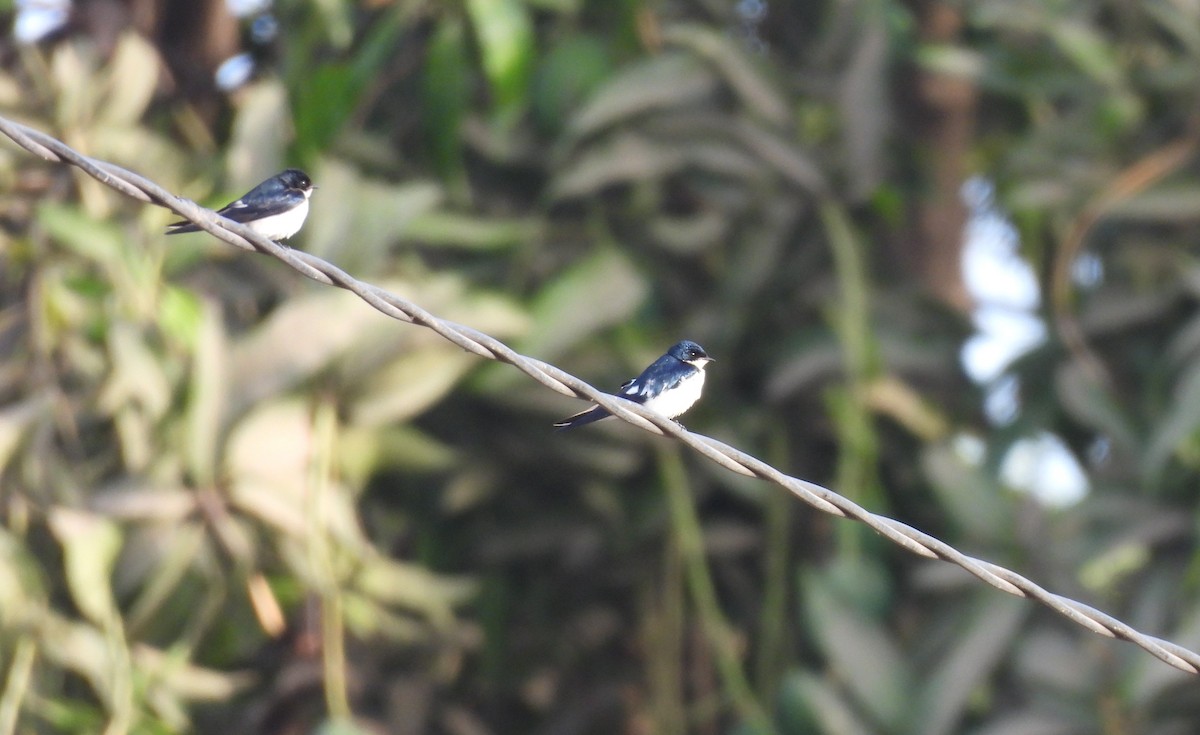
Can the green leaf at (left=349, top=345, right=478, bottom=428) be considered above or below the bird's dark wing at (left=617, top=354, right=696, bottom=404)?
above

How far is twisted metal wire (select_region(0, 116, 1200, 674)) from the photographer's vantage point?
8.09 feet

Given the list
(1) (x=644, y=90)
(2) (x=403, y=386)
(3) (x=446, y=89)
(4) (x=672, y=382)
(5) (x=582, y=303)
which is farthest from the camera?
(1) (x=644, y=90)

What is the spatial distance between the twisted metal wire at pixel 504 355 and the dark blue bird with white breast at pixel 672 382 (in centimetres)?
113

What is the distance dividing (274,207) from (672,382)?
95cm

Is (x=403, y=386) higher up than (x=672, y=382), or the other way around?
(x=403, y=386)

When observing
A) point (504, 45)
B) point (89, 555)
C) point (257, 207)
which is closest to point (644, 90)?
point (504, 45)

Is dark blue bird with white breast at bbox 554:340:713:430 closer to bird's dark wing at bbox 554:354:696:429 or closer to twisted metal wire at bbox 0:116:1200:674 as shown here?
bird's dark wing at bbox 554:354:696:429

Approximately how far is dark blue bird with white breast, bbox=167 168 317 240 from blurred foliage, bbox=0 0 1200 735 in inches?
29.3

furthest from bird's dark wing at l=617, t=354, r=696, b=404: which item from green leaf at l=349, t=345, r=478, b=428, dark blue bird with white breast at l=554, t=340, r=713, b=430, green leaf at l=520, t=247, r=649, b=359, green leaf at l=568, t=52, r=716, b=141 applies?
green leaf at l=568, t=52, r=716, b=141

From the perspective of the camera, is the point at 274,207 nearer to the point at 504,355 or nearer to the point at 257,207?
the point at 257,207

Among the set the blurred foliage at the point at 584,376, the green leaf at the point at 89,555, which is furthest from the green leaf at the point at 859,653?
the green leaf at the point at 89,555

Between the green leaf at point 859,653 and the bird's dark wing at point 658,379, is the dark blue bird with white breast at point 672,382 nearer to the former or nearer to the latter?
the bird's dark wing at point 658,379

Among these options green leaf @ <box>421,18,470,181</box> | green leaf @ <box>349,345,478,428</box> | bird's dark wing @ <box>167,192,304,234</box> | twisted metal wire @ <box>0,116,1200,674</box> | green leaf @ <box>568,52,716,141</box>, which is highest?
green leaf @ <box>568,52,716,141</box>

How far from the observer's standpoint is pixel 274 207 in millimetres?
3842
